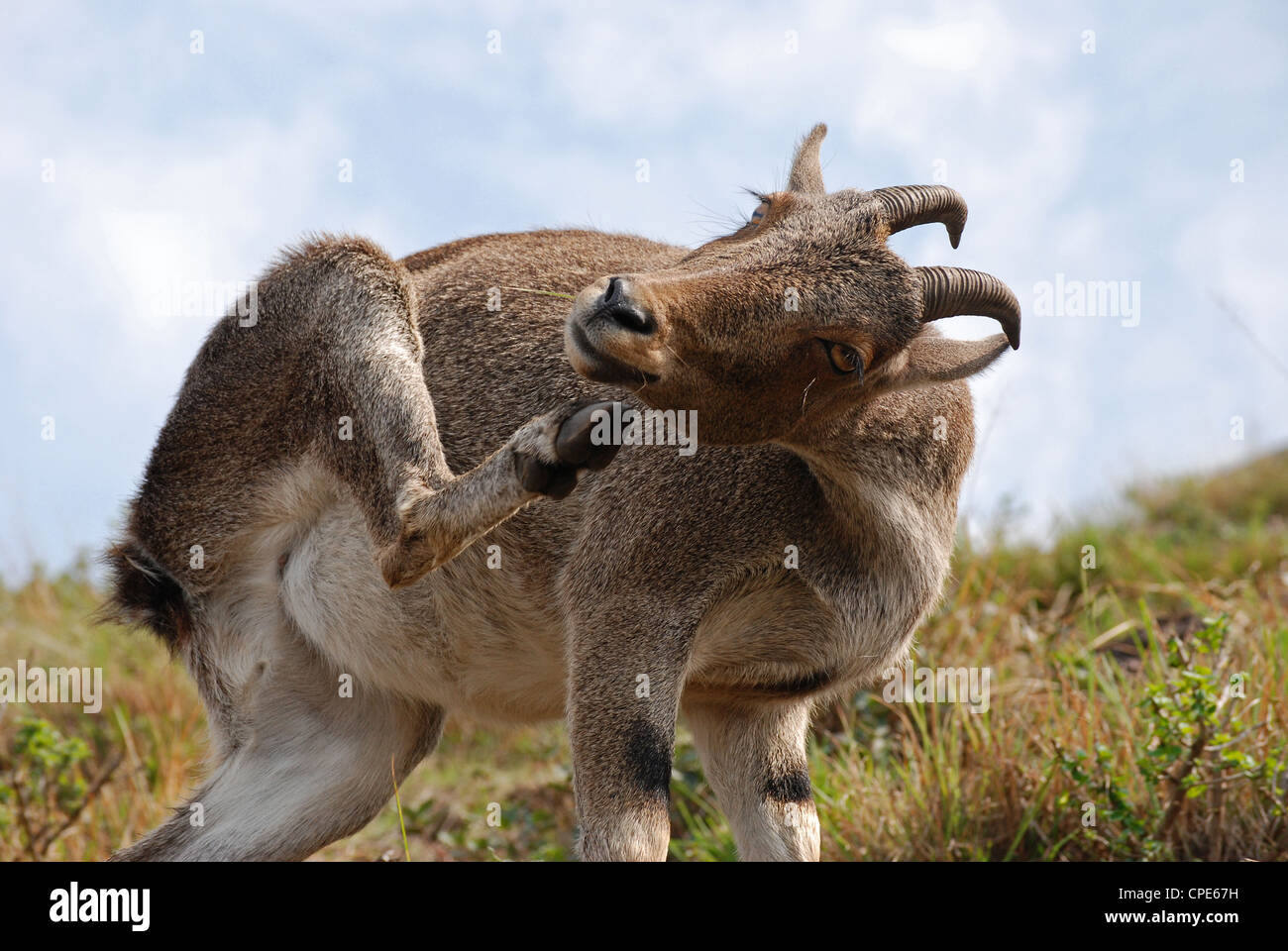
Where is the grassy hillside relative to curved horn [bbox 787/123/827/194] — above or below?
below

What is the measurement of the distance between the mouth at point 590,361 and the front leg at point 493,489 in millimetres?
110

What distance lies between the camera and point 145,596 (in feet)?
17.3

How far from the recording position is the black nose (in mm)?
3389

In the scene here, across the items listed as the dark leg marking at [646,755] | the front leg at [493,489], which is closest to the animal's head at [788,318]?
the front leg at [493,489]

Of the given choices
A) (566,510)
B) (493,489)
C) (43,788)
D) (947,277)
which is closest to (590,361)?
(493,489)

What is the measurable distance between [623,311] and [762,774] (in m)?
2.07

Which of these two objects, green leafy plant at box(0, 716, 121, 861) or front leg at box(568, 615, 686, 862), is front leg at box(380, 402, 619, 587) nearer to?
front leg at box(568, 615, 686, 862)

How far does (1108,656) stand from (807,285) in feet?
13.1

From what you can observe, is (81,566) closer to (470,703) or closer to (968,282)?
(470,703)

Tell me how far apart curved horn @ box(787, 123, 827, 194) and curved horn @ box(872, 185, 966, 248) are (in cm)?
44

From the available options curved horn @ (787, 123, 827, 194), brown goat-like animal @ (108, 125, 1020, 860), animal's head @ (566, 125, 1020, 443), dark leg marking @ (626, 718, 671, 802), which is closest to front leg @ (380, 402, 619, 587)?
brown goat-like animal @ (108, 125, 1020, 860)

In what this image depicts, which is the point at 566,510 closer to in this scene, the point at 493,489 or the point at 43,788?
the point at 493,489

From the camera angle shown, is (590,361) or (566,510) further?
(566,510)

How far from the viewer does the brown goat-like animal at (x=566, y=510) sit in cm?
376
